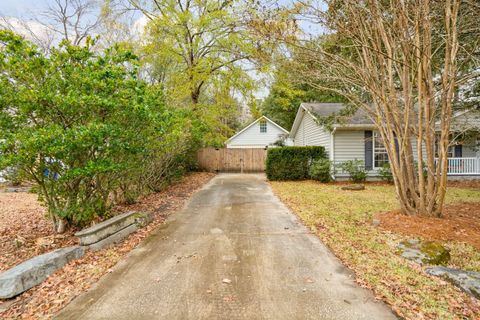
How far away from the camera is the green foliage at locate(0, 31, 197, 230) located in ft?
14.1

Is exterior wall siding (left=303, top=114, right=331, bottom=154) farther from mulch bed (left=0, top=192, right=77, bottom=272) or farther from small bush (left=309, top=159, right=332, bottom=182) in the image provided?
mulch bed (left=0, top=192, right=77, bottom=272)

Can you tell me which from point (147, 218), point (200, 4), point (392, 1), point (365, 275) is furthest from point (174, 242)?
point (200, 4)

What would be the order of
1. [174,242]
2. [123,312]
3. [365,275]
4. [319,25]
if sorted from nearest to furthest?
[123,312] → [365,275] → [174,242] → [319,25]

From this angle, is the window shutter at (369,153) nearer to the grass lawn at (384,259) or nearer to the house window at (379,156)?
the house window at (379,156)

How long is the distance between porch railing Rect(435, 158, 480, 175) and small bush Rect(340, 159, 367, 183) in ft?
14.5

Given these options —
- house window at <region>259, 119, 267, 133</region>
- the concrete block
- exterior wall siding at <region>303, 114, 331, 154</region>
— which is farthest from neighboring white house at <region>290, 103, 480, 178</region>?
the concrete block

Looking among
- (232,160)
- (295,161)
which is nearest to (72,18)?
(232,160)

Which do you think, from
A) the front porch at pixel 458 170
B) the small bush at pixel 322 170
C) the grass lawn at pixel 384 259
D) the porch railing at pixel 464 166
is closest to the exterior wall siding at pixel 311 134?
the small bush at pixel 322 170

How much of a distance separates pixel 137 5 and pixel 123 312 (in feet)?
54.2

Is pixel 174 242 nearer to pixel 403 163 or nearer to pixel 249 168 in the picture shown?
pixel 403 163

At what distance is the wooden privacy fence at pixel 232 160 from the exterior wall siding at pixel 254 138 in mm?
4028

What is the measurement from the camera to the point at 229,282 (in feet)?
10.8

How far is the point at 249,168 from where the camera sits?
19703 mm

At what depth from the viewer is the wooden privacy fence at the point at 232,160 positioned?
19.3 m
